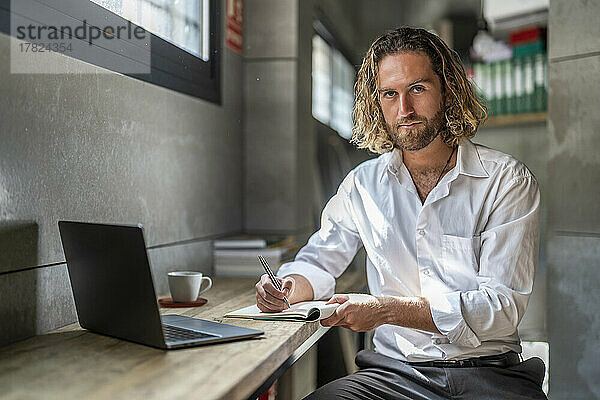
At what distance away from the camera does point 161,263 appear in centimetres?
181

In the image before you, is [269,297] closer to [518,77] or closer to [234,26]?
[234,26]

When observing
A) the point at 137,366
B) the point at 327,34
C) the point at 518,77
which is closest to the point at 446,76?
the point at 137,366

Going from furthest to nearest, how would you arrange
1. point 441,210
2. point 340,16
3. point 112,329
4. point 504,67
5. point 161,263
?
point 340,16 < point 504,67 < point 161,263 < point 441,210 < point 112,329

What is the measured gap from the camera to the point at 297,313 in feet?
4.54

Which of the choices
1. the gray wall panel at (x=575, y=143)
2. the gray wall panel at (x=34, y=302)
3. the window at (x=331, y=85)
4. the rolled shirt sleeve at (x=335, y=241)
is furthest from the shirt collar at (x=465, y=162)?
the window at (x=331, y=85)

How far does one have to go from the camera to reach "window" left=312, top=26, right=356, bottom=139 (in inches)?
121

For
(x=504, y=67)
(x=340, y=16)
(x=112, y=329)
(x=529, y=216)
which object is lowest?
(x=112, y=329)

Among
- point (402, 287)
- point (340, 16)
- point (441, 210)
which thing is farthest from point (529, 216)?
point (340, 16)

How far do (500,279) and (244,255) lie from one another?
88cm

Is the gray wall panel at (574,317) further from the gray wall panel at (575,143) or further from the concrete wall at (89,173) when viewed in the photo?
the concrete wall at (89,173)

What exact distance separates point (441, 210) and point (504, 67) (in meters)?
1.64

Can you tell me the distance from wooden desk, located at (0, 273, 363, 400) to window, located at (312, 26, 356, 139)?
1.81 meters

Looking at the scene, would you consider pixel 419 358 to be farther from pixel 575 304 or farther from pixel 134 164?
pixel 134 164

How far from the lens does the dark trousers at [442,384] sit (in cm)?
147
